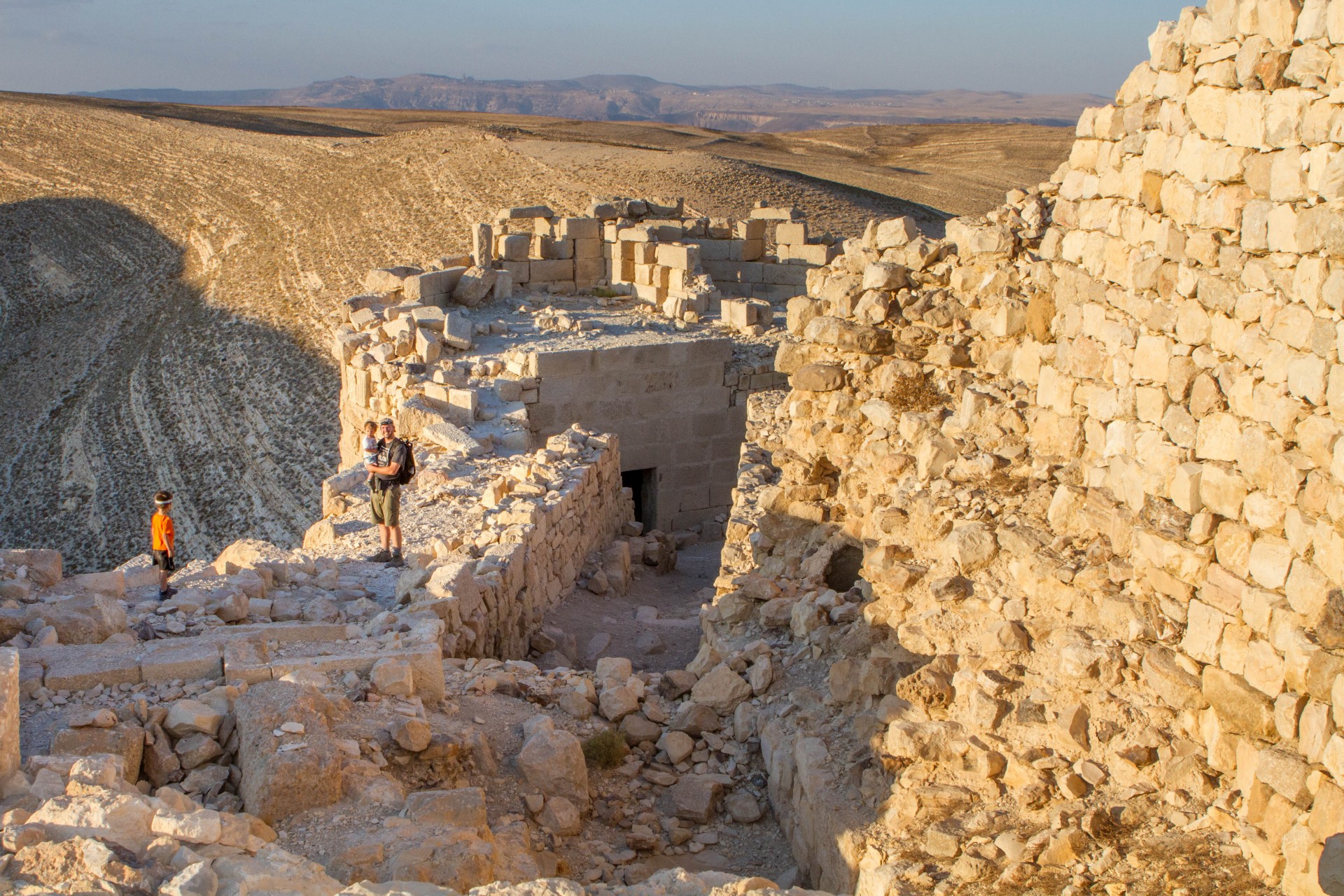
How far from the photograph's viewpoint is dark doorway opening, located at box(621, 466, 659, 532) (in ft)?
41.0

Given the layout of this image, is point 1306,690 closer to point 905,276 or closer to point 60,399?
point 905,276

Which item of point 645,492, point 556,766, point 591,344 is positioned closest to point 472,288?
point 591,344

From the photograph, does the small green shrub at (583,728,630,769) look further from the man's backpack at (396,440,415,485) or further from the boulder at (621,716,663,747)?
the man's backpack at (396,440,415,485)

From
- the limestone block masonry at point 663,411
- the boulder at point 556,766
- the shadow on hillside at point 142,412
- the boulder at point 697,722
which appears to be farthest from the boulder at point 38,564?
the shadow on hillside at point 142,412

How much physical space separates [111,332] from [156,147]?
16414 mm

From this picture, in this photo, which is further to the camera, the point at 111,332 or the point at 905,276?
the point at 111,332

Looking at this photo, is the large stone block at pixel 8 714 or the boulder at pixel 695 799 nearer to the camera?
the large stone block at pixel 8 714

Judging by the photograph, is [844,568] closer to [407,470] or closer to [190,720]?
[407,470]

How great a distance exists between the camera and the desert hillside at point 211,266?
1588 centimetres

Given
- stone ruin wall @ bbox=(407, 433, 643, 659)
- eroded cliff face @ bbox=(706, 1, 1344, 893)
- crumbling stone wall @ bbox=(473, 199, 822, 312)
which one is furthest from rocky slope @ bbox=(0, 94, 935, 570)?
eroded cliff face @ bbox=(706, 1, 1344, 893)

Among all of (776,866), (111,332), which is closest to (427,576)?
(776,866)

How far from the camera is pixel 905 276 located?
629 centimetres

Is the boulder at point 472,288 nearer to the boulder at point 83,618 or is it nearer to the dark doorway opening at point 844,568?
the boulder at point 83,618

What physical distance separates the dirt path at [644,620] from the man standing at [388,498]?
146 centimetres
